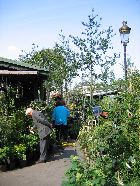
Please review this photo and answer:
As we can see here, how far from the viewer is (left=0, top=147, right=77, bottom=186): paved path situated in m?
7.97

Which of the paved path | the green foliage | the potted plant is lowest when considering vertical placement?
the paved path

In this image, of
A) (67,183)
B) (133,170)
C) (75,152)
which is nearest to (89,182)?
(67,183)

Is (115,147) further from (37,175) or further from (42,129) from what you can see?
(42,129)

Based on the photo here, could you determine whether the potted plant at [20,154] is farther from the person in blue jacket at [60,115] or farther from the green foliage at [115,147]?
the person in blue jacket at [60,115]

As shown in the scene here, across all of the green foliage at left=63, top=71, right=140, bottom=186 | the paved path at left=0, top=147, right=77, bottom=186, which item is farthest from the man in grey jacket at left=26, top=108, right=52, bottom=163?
the green foliage at left=63, top=71, right=140, bottom=186

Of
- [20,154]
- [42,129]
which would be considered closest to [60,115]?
[42,129]

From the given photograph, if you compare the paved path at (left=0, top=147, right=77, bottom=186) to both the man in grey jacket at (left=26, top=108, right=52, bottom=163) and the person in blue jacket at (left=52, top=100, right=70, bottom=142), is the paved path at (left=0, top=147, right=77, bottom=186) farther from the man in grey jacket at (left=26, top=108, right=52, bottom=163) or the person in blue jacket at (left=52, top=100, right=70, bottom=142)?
the person in blue jacket at (left=52, top=100, right=70, bottom=142)

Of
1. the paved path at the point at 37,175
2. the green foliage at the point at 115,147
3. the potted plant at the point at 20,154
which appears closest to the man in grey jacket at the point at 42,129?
the paved path at the point at 37,175

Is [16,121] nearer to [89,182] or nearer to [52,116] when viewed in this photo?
[52,116]

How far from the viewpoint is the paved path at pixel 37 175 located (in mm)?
7966

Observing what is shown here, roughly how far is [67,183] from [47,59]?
38.7 m

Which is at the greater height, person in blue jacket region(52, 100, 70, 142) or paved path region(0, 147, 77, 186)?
person in blue jacket region(52, 100, 70, 142)

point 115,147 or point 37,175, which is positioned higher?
point 115,147

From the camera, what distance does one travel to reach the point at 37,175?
8.72 m
